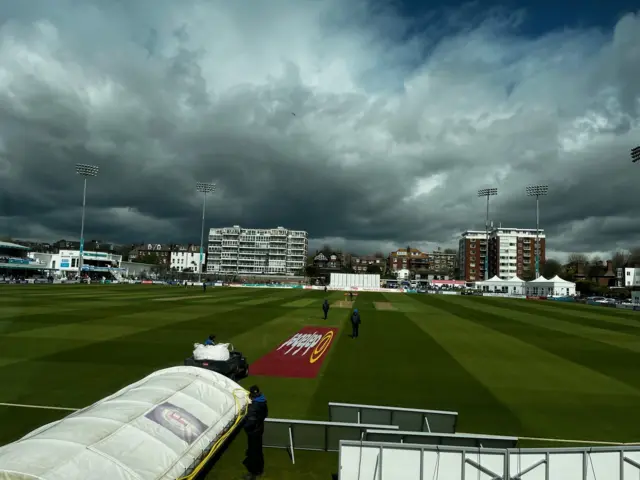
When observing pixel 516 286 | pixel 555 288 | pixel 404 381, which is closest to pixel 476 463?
pixel 404 381

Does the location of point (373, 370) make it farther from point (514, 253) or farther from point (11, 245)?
point (514, 253)

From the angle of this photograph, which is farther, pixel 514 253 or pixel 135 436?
pixel 514 253

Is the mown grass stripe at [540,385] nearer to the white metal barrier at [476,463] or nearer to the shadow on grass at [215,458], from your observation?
the white metal barrier at [476,463]

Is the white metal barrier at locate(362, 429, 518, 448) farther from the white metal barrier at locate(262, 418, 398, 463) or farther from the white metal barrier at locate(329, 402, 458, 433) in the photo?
the white metal barrier at locate(329, 402, 458, 433)

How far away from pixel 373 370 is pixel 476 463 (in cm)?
1189

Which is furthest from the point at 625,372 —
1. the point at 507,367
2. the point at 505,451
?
the point at 505,451

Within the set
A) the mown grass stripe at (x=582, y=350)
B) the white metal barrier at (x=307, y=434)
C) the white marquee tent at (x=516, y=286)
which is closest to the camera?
the white metal barrier at (x=307, y=434)

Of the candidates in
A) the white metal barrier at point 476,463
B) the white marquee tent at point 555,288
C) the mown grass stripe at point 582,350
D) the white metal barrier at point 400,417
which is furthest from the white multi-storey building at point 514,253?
the white metal barrier at point 476,463

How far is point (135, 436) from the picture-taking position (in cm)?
696

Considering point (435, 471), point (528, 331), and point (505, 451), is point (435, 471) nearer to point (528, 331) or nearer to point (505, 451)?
point (505, 451)

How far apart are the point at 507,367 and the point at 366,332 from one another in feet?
38.3

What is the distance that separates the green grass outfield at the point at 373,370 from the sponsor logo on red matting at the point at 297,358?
676 millimetres

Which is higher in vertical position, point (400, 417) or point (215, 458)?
point (400, 417)

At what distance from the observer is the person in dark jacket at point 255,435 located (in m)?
9.11
